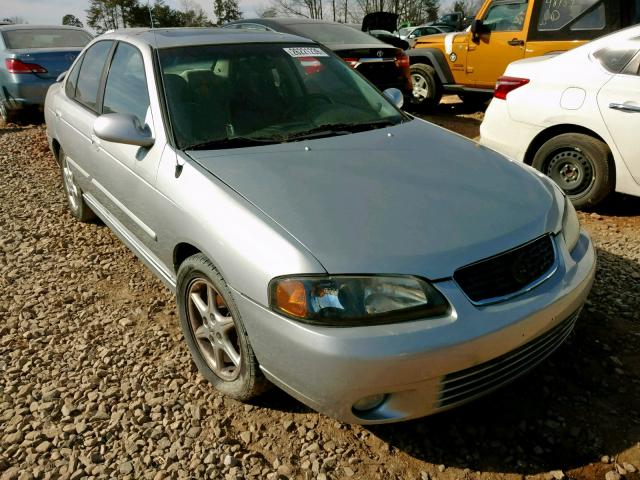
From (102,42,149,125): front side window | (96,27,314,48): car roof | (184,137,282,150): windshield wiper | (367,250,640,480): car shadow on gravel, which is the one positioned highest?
(96,27,314,48): car roof

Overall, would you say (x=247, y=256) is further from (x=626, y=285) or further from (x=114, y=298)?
(x=626, y=285)

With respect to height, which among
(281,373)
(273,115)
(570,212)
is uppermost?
(273,115)

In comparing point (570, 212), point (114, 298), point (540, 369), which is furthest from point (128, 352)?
point (570, 212)

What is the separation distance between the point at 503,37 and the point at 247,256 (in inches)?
261

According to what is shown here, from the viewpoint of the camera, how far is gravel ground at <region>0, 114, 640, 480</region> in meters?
2.06

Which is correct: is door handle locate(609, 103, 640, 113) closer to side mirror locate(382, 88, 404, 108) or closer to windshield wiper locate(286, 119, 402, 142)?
side mirror locate(382, 88, 404, 108)

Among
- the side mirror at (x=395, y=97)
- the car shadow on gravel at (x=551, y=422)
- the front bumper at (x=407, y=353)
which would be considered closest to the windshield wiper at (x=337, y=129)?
the side mirror at (x=395, y=97)

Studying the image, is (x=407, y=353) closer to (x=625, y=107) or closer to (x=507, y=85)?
(x=625, y=107)

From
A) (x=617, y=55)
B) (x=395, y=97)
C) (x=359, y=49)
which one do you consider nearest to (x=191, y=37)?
(x=395, y=97)

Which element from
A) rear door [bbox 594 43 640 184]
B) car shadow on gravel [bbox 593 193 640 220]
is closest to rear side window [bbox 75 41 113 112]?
rear door [bbox 594 43 640 184]

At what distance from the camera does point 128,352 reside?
109 inches

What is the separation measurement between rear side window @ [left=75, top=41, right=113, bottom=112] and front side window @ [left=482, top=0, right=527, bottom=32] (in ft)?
18.0

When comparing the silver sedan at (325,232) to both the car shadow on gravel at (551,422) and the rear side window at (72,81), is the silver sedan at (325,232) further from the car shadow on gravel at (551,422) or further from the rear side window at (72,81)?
the rear side window at (72,81)

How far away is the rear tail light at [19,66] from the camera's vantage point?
7.73 metres
